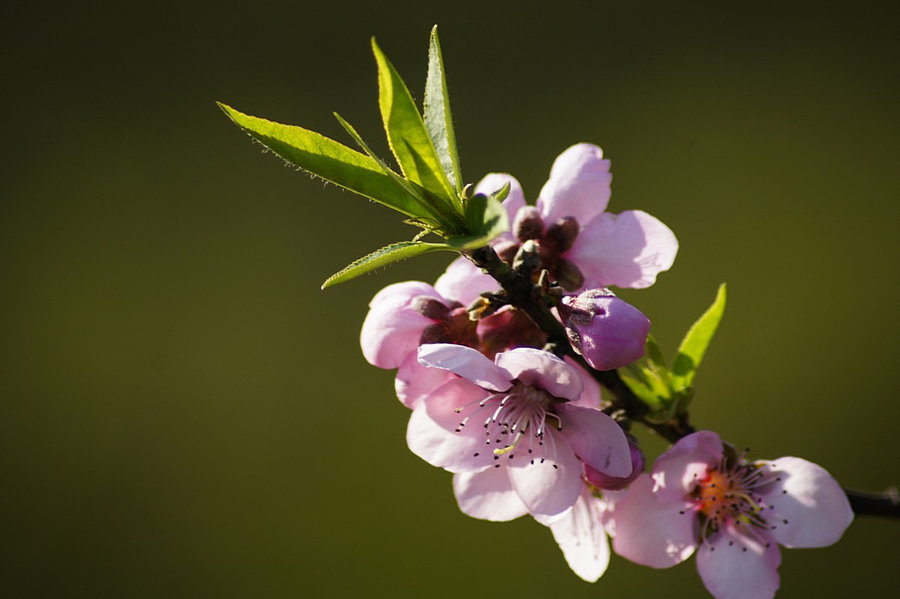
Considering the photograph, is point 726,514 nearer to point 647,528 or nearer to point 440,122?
point 647,528

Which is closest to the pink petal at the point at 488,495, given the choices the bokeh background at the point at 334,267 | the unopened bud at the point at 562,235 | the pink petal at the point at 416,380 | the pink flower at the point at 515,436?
the pink flower at the point at 515,436

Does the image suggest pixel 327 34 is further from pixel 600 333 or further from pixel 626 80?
pixel 600 333

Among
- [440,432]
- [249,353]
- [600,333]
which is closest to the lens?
[600,333]

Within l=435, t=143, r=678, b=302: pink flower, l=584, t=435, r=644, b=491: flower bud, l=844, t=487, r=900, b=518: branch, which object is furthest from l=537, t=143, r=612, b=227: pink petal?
l=844, t=487, r=900, b=518: branch

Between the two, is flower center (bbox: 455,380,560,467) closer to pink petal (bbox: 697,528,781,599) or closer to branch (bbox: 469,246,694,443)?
branch (bbox: 469,246,694,443)

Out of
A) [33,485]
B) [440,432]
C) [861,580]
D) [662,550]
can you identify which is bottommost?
[861,580]

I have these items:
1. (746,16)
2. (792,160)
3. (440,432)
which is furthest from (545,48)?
(440,432)

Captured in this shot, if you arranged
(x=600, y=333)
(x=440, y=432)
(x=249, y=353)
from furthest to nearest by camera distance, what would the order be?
1. (x=249, y=353)
2. (x=440, y=432)
3. (x=600, y=333)
